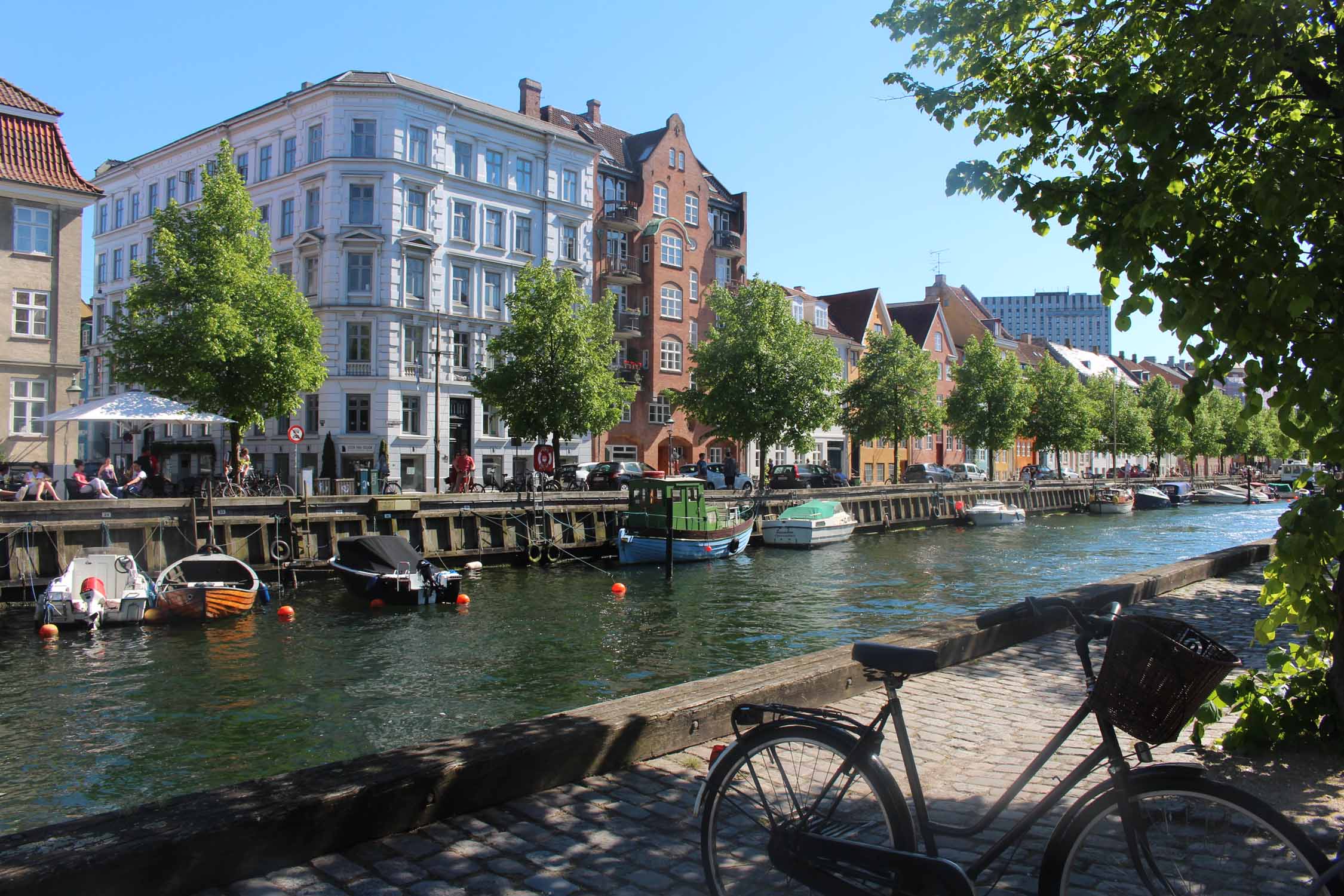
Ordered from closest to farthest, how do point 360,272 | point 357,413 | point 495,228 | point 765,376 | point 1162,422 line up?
point 357,413 → point 360,272 → point 765,376 → point 495,228 → point 1162,422

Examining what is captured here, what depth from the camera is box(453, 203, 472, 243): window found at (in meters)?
48.1

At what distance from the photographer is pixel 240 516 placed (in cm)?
2528

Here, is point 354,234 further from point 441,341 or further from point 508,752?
point 508,752

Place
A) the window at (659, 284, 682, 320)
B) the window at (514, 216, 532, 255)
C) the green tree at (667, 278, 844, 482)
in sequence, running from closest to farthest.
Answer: the green tree at (667, 278, 844, 482) < the window at (514, 216, 532, 255) < the window at (659, 284, 682, 320)

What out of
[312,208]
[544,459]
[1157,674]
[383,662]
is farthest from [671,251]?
[1157,674]

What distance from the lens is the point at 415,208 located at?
46375 millimetres

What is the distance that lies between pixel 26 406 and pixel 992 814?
3546 cm

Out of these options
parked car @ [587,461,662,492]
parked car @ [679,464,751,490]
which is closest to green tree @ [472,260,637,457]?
parked car @ [587,461,662,492]

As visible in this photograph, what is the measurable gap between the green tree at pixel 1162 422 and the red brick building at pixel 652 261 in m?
53.5

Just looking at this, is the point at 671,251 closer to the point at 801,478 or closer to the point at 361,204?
the point at 801,478

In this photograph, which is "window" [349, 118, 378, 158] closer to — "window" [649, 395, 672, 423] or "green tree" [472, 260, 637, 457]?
"green tree" [472, 260, 637, 457]

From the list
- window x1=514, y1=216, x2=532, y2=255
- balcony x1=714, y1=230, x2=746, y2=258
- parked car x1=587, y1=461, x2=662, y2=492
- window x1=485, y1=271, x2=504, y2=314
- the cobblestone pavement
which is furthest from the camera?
balcony x1=714, y1=230, x2=746, y2=258

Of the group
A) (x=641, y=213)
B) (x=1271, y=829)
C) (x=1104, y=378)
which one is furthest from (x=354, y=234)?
(x=1104, y=378)

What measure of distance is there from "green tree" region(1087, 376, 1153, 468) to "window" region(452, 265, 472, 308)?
62872mm
